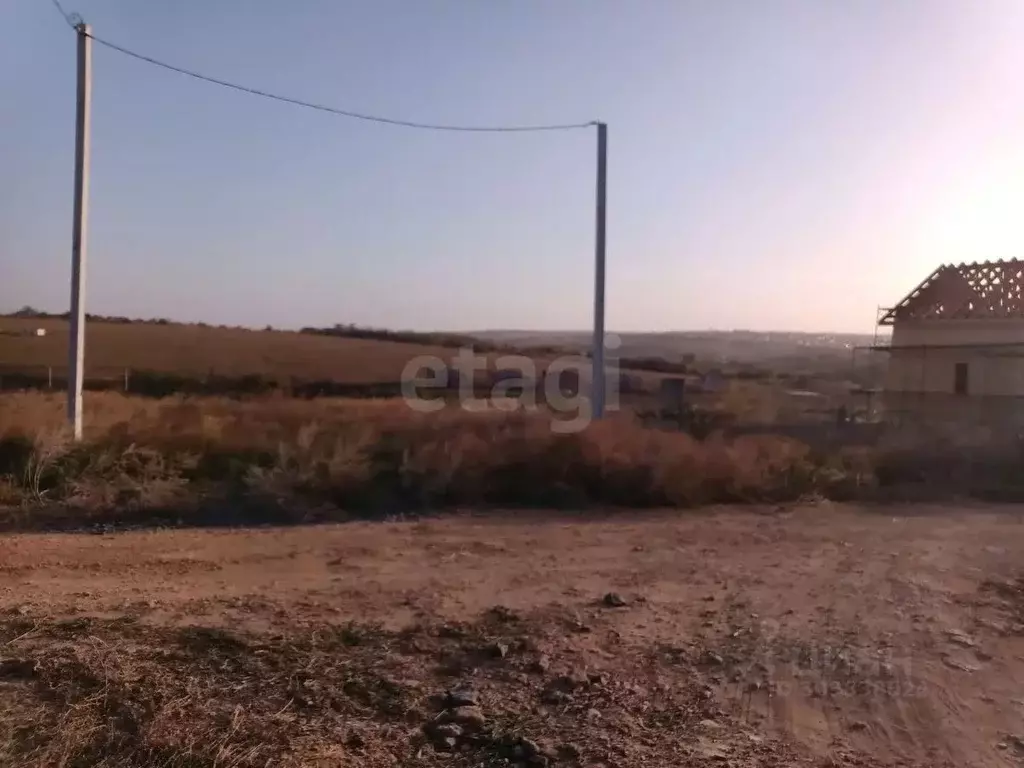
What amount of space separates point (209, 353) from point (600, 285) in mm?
28458

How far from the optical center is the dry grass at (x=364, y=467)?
34.6 feet

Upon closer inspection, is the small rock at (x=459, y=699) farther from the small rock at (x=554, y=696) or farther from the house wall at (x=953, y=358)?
the house wall at (x=953, y=358)

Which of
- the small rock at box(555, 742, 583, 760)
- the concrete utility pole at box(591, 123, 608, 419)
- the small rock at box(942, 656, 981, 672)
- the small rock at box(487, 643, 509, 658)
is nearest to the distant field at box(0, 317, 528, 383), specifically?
the concrete utility pole at box(591, 123, 608, 419)

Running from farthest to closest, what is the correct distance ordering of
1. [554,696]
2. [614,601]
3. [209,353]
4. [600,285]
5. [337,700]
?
[209,353]
[600,285]
[614,601]
[554,696]
[337,700]

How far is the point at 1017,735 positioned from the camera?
4.82 m

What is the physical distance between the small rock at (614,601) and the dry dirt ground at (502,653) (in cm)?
2

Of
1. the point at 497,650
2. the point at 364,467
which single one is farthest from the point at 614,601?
the point at 364,467

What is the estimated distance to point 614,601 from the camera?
275 inches

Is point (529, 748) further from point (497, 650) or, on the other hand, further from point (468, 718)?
point (497, 650)

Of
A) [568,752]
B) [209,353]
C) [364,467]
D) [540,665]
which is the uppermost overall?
[209,353]

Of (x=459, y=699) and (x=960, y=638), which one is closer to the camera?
(x=459, y=699)

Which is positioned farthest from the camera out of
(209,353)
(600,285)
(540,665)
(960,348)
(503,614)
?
(209,353)

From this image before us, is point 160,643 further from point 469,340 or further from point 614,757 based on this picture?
point 469,340

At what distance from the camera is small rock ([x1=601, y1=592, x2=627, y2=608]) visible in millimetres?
6949
